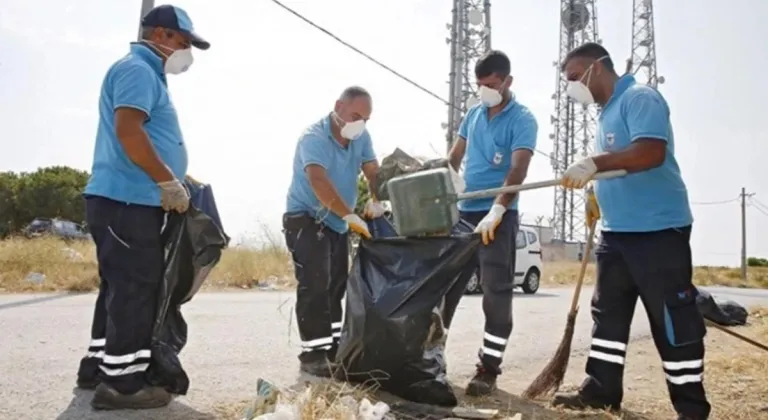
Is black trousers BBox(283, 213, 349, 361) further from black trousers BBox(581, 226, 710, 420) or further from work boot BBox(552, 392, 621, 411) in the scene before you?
black trousers BBox(581, 226, 710, 420)

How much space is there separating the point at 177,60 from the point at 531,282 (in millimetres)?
12303

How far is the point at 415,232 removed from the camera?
3.41 metres

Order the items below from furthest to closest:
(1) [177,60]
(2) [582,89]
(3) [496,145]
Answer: (3) [496,145] < (2) [582,89] < (1) [177,60]

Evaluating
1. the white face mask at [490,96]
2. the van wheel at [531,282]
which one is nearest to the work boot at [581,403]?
the white face mask at [490,96]

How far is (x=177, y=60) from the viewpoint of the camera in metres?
3.39

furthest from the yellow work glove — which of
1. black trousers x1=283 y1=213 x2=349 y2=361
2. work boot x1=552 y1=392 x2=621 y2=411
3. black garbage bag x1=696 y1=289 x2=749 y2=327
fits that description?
black garbage bag x1=696 y1=289 x2=749 y2=327

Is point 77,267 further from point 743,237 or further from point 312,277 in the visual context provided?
point 743,237

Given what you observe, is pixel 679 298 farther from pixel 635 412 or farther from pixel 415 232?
pixel 415 232

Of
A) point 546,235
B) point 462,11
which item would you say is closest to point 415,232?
point 462,11

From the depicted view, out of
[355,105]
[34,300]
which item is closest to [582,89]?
[355,105]

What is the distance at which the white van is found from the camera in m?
14.5

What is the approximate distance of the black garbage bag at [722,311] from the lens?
6980mm

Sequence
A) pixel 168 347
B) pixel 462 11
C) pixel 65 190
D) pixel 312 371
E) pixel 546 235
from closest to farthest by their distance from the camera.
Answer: pixel 168 347
pixel 312 371
pixel 462 11
pixel 546 235
pixel 65 190

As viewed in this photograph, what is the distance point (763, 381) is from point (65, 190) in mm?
38741
